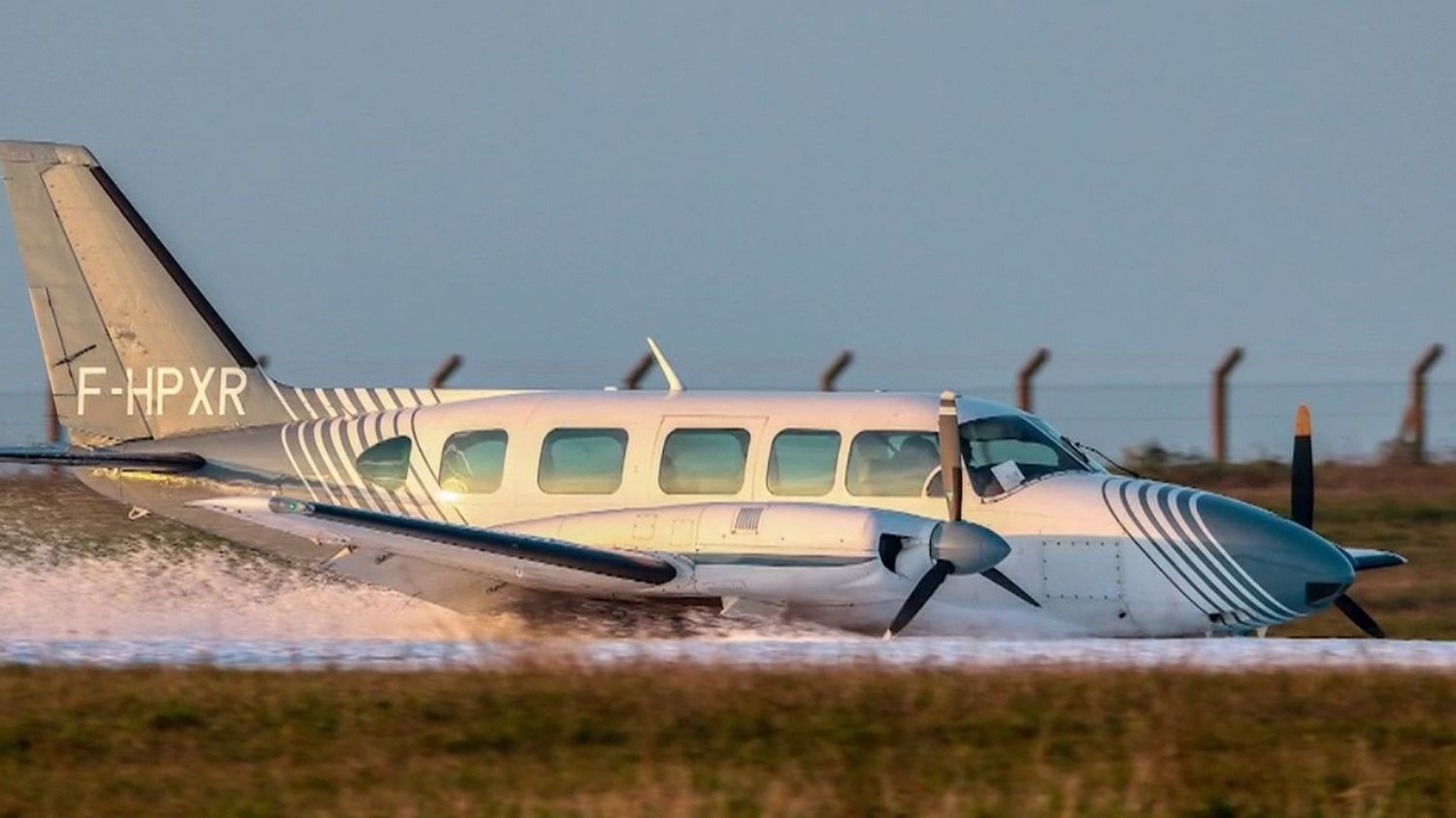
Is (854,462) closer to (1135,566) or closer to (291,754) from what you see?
(1135,566)

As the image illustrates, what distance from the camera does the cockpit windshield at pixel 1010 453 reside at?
48.2 ft

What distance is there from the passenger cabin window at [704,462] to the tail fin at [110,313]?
361 cm

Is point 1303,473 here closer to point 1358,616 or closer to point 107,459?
point 1358,616

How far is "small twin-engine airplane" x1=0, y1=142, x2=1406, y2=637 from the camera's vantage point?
46.1 ft

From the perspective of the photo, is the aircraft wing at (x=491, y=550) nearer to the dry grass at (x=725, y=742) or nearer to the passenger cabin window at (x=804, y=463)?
the passenger cabin window at (x=804, y=463)

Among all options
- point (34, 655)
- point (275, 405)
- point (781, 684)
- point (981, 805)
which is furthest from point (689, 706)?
point (275, 405)

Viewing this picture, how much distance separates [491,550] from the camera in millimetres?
14164

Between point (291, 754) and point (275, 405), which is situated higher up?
point (275, 405)

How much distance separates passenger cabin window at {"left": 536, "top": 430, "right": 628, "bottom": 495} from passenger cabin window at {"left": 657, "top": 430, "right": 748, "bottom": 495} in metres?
0.37

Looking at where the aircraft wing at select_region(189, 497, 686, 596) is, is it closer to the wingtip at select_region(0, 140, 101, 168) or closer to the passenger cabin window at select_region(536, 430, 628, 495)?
the passenger cabin window at select_region(536, 430, 628, 495)

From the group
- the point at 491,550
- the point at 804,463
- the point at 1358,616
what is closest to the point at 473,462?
the point at 491,550

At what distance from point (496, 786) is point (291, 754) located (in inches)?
42.4

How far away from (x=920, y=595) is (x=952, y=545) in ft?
1.68

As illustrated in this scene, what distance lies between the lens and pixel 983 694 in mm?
9445
